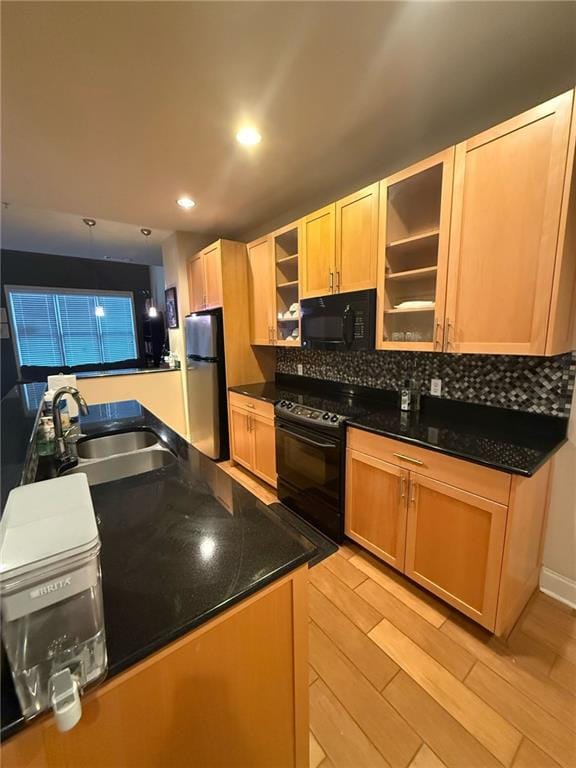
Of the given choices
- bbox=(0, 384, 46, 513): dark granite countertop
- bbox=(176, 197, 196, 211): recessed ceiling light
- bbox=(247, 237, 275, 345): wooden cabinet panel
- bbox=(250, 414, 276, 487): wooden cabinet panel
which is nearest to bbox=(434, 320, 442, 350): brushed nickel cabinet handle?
bbox=(250, 414, 276, 487): wooden cabinet panel

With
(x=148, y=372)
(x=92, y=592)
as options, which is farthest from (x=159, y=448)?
(x=148, y=372)

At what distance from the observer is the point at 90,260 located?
5.23 metres

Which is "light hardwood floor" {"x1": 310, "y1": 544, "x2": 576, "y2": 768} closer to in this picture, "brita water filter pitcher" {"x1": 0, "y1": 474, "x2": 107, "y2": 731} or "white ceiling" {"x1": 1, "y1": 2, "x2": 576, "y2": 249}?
"brita water filter pitcher" {"x1": 0, "y1": 474, "x2": 107, "y2": 731}

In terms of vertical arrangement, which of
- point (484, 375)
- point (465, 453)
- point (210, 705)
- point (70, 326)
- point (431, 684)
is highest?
point (70, 326)

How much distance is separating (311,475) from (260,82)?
7.24 feet

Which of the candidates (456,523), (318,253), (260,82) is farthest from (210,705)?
(318,253)

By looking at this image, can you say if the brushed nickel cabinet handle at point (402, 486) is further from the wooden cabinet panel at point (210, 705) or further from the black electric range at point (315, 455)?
the wooden cabinet panel at point (210, 705)

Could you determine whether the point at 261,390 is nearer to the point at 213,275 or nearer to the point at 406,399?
the point at 213,275

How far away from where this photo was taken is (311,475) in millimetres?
2260

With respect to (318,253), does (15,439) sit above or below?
below

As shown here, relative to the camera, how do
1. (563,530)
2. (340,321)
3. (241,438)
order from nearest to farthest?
(563,530), (340,321), (241,438)

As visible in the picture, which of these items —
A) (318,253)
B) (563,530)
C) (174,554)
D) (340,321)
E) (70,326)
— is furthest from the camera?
(70,326)

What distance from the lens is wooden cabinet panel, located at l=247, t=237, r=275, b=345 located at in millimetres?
2916

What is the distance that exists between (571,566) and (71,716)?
2225mm
